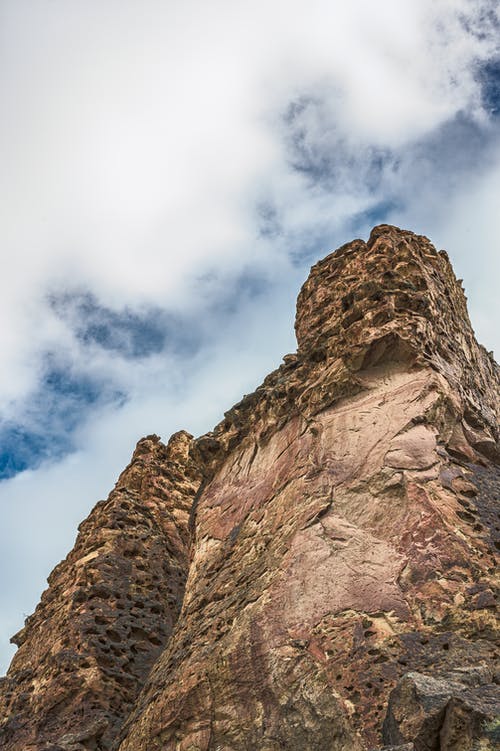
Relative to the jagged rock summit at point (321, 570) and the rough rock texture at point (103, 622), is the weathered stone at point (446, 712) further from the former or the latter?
the rough rock texture at point (103, 622)

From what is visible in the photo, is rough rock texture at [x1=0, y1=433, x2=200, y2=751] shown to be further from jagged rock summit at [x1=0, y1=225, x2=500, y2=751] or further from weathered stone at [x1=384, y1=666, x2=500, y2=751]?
weathered stone at [x1=384, y1=666, x2=500, y2=751]

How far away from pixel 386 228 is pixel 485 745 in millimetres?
14616

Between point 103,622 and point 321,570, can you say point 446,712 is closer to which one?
point 321,570

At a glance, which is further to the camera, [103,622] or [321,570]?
[103,622]

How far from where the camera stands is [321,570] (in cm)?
1138

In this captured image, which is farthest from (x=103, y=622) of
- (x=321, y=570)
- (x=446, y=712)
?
(x=446, y=712)

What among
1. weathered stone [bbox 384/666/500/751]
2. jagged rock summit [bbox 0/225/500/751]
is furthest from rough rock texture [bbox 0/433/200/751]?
weathered stone [bbox 384/666/500/751]

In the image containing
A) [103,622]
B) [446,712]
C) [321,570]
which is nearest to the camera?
[446,712]

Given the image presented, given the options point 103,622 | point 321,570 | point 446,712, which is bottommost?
point 446,712

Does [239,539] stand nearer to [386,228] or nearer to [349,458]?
[349,458]

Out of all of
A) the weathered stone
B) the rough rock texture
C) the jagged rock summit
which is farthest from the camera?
the rough rock texture

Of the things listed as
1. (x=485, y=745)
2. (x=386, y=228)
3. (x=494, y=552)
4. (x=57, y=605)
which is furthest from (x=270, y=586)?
(x=386, y=228)

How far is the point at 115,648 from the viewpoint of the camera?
16.6m

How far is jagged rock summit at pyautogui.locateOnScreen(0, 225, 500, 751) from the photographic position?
946cm
